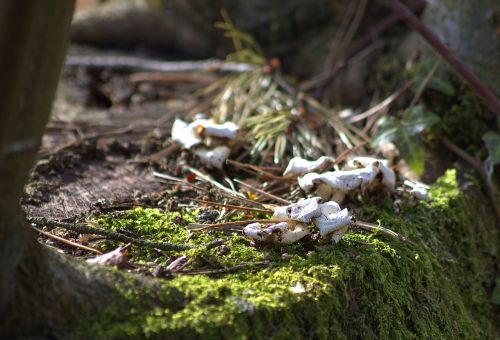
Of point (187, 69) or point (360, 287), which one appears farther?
point (187, 69)

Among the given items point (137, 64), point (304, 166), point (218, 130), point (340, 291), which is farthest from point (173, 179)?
point (137, 64)

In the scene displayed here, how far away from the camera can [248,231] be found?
163 cm

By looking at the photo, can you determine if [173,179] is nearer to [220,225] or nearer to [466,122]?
[220,225]

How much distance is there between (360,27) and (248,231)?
88.3 inches

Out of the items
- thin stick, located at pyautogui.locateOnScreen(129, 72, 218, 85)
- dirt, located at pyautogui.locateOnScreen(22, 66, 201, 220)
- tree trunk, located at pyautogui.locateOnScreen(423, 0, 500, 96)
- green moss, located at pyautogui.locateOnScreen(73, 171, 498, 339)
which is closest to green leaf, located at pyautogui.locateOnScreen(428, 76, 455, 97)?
tree trunk, located at pyautogui.locateOnScreen(423, 0, 500, 96)

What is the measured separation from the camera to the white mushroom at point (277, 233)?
161 cm

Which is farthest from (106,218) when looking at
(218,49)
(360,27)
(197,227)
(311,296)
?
(218,49)

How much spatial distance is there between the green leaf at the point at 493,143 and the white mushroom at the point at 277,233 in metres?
1.07

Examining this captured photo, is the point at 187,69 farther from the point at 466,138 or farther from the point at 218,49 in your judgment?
the point at 466,138

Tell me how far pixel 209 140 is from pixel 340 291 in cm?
89

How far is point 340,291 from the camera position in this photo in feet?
4.93

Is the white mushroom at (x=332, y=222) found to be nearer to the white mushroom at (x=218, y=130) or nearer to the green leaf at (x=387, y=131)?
the white mushroom at (x=218, y=130)

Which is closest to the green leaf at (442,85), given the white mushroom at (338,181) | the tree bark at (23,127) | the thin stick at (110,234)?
the white mushroom at (338,181)

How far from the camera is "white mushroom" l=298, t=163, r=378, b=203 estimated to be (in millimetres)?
1881
